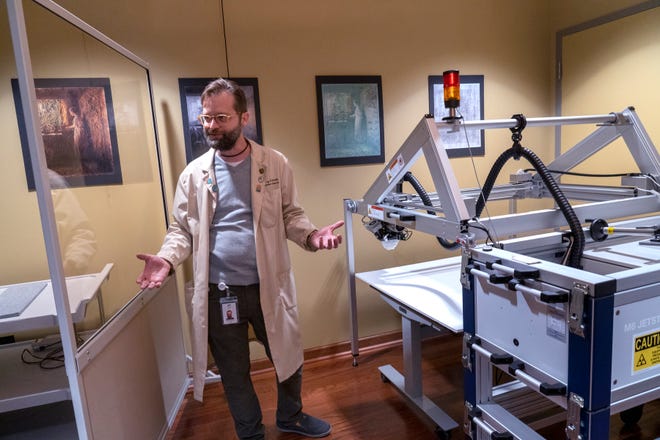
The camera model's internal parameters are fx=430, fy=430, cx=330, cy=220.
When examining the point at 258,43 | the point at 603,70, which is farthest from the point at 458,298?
the point at 603,70

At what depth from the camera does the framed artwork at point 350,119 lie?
276 cm

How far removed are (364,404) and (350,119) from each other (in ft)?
5.71

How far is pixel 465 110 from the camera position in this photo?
10.2 feet

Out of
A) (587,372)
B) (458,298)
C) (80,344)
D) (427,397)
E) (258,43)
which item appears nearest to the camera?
(587,372)

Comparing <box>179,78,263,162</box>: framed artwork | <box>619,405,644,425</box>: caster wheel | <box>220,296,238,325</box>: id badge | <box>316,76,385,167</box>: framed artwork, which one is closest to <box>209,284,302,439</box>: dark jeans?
<box>220,296,238,325</box>: id badge

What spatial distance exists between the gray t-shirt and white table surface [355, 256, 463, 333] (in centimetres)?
70

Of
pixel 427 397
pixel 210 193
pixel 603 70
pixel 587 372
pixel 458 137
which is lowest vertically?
pixel 427 397

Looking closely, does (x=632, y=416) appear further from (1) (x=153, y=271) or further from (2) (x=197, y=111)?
(2) (x=197, y=111)

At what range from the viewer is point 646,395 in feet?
3.75

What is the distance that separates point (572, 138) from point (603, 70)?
507mm

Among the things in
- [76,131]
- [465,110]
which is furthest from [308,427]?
[465,110]

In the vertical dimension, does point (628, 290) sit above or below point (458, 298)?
above

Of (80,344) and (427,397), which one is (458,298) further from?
(80,344)

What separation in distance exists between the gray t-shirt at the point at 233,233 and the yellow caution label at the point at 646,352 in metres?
1.36
